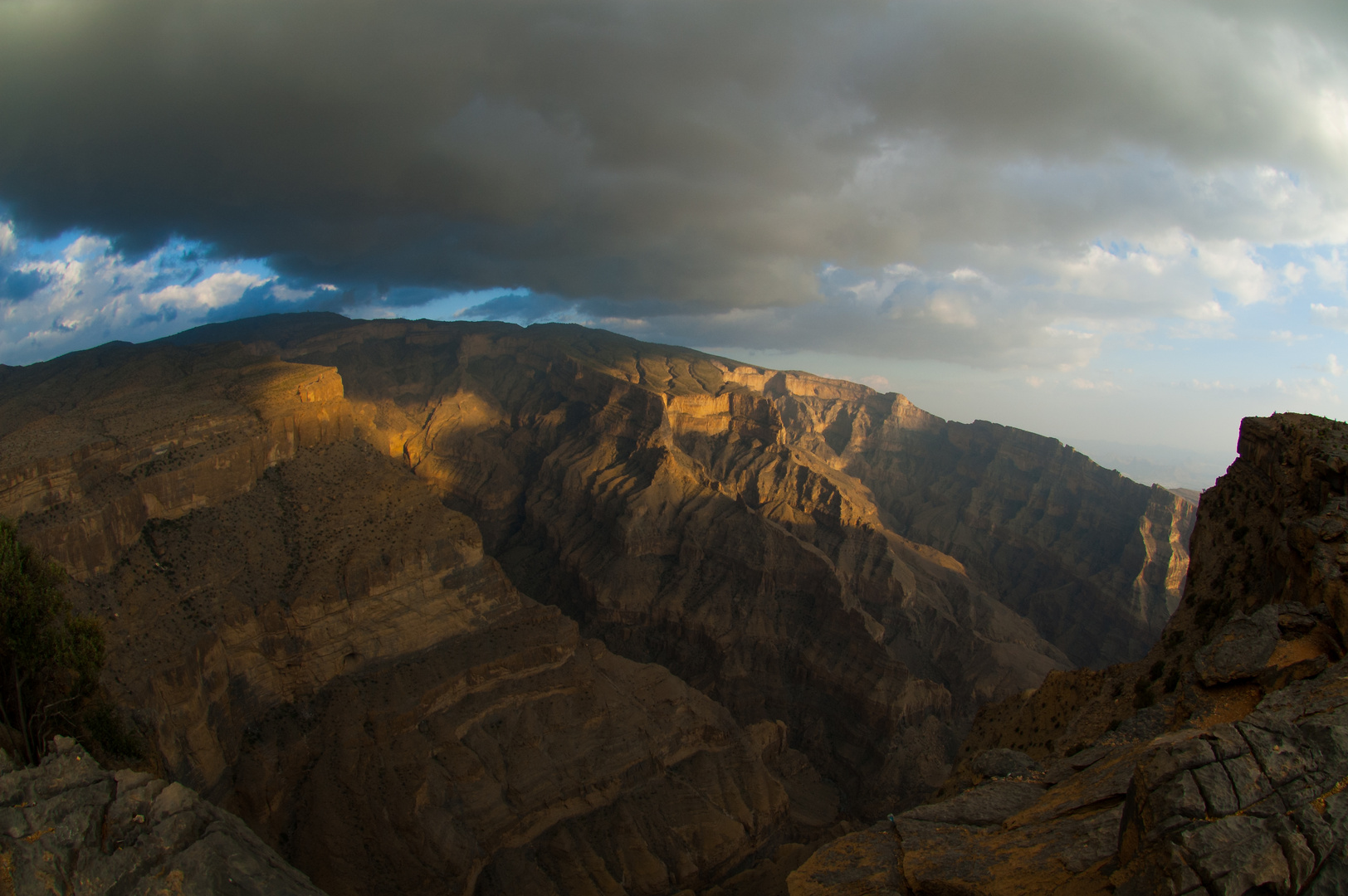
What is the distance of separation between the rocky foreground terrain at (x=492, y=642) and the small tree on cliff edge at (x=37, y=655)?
5.60 metres

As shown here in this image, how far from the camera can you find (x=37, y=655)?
22.0 meters

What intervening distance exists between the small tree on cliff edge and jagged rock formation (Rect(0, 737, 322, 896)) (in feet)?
21.5

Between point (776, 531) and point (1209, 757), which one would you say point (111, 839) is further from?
point (776, 531)

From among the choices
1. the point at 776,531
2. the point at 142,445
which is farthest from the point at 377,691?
the point at 776,531

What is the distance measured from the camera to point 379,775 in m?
40.8

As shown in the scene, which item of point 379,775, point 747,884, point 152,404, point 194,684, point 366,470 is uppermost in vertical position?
point 152,404

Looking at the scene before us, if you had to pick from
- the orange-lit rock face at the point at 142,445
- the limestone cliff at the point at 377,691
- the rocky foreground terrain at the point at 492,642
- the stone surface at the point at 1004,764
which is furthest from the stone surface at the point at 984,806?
the orange-lit rock face at the point at 142,445

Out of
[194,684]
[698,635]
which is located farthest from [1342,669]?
[698,635]

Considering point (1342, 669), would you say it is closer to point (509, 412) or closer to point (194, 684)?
point (194, 684)

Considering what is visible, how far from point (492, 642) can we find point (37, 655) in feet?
98.2

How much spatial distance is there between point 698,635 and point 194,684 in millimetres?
55985

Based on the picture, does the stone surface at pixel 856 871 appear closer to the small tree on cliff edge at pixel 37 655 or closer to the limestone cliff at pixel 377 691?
the small tree on cliff edge at pixel 37 655

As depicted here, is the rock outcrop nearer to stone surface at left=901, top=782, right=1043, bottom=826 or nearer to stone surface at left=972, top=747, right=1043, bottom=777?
stone surface at left=972, top=747, right=1043, bottom=777

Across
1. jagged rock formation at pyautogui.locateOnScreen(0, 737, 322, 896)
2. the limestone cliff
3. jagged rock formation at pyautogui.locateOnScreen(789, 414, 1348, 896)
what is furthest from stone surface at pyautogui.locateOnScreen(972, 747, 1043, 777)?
the limestone cliff
